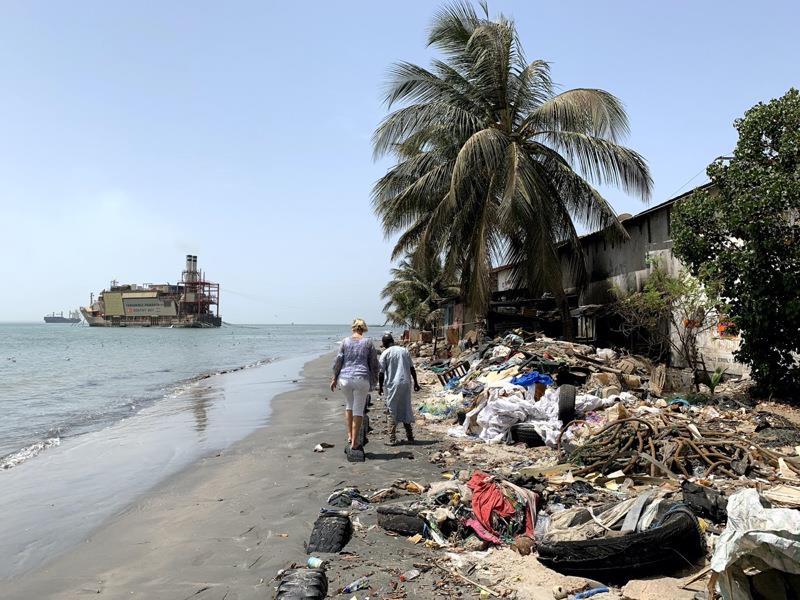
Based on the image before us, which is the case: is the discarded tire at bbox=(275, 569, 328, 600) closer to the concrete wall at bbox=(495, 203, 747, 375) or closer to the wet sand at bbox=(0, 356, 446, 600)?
the wet sand at bbox=(0, 356, 446, 600)

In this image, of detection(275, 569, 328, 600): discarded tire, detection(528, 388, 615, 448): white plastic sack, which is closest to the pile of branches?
detection(528, 388, 615, 448): white plastic sack

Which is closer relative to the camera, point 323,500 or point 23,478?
point 323,500

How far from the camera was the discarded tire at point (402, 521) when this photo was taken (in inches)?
182

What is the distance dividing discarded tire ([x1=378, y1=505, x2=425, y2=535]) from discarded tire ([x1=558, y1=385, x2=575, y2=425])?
3902mm

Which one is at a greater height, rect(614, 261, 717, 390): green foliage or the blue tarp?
rect(614, 261, 717, 390): green foliage

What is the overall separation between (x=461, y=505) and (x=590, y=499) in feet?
3.87

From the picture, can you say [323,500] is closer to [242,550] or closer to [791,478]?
[242,550]

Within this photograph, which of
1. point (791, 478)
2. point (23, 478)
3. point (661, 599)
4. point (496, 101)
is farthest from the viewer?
point (496, 101)

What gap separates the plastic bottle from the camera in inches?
147

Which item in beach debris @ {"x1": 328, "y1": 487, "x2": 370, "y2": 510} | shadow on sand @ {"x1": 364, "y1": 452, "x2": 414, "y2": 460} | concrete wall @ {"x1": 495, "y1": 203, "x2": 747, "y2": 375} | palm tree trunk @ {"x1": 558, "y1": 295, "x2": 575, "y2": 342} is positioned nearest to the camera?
beach debris @ {"x1": 328, "y1": 487, "x2": 370, "y2": 510}

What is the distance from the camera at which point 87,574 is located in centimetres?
452

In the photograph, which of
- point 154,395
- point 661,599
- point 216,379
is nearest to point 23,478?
point 661,599

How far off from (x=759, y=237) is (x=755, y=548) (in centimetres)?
791

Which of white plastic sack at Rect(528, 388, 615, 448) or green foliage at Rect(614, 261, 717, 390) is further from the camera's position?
green foliage at Rect(614, 261, 717, 390)
